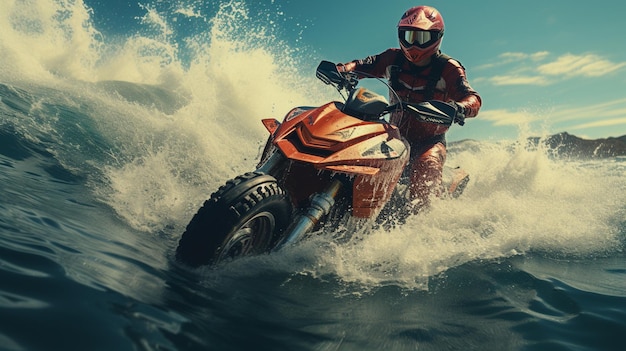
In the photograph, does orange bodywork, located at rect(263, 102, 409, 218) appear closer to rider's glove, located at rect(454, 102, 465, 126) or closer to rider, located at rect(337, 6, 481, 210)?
rider's glove, located at rect(454, 102, 465, 126)

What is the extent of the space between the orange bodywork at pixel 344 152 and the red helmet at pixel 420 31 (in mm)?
1081

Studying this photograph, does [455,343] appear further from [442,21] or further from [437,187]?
[442,21]

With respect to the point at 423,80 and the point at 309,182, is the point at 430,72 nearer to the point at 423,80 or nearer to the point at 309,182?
the point at 423,80

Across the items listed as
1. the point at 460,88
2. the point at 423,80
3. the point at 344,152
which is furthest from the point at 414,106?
the point at 423,80

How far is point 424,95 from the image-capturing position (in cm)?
475

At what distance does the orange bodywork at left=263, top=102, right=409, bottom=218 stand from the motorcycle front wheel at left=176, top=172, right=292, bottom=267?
0.33 m

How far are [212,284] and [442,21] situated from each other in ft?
10.8

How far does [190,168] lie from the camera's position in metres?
6.32

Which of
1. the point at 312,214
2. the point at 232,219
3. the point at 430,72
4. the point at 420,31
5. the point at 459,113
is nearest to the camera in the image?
the point at 232,219

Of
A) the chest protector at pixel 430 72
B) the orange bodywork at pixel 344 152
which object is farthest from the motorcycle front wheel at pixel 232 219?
the chest protector at pixel 430 72

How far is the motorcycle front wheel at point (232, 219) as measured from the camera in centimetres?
272

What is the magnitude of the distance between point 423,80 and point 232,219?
9.29ft

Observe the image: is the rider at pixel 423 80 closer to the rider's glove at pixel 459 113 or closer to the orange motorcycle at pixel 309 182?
the rider's glove at pixel 459 113

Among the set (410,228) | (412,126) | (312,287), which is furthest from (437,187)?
(312,287)
